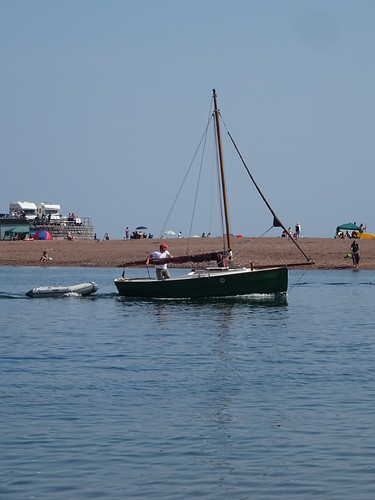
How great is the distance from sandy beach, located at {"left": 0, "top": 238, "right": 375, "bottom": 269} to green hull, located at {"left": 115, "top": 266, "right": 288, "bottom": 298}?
29.4 metres

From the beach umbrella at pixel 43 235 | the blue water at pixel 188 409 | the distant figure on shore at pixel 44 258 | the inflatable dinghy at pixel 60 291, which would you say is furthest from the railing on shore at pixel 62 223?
the blue water at pixel 188 409

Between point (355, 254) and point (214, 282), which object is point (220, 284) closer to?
point (214, 282)

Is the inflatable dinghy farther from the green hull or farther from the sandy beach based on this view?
the sandy beach

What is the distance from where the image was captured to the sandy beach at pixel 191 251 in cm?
7906

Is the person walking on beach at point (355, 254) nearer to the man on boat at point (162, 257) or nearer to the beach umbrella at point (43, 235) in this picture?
the man on boat at point (162, 257)

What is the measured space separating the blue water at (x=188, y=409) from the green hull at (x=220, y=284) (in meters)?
6.47

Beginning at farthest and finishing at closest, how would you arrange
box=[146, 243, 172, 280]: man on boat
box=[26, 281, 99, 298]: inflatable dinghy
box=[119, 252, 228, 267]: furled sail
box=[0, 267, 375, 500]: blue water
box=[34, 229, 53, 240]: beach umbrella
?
1. box=[34, 229, 53, 240]: beach umbrella
2. box=[26, 281, 99, 298]: inflatable dinghy
3. box=[119, 252, 228, 267]: furled sail
4. box=[146, 243, 172, 280]: man on boat
5. box=[0, 267, 375, 500]: blue water

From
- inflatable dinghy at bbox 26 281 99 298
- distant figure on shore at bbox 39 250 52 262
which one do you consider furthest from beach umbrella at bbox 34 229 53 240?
inflatable dinghy at bbox 26 281 99 298

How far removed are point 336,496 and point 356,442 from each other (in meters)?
2.93

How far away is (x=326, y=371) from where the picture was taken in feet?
78.4

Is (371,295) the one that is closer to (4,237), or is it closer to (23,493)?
(23,493)

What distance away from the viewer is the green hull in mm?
44219

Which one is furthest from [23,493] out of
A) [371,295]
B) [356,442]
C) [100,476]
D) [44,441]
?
[371,295]

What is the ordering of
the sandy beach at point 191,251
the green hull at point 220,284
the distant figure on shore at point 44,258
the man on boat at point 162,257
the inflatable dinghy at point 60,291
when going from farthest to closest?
the distant figure on shore at point 44,258
the sandy beach at point 191,251
the inflatable dinghy at point 60,291
the man on boat at point 162,257
the green hull at point 220,284
